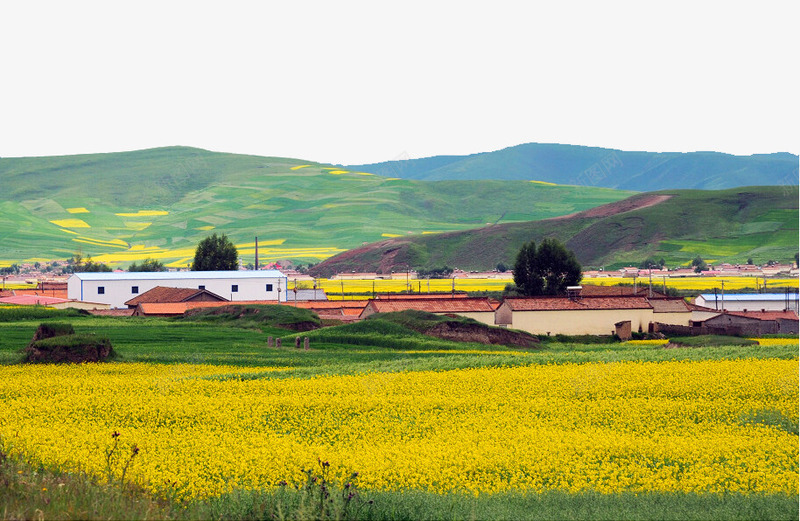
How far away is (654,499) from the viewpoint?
1447 cm

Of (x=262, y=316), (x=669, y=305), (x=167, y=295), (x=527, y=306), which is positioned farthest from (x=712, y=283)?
(x=262, y=316)

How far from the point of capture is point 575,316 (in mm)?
63188

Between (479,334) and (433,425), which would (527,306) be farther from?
(433,425)

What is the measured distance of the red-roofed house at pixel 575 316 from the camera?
63.1 meters

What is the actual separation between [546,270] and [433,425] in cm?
6793

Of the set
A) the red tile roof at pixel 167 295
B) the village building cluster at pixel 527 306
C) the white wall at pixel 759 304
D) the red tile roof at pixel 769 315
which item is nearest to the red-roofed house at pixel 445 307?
the village building cluster at pixel 527 306

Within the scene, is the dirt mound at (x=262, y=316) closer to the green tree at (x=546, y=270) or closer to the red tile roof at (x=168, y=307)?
the red tile roof at (x=168, y=307)

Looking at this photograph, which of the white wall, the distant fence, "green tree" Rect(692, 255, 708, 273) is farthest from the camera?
"green tree" Rect(692, 255, 708, 273)

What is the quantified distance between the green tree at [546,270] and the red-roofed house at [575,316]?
23.4m

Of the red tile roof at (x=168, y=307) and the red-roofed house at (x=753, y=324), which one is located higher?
the red tile roof at (x=168, y=307)

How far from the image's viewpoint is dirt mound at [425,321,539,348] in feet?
173

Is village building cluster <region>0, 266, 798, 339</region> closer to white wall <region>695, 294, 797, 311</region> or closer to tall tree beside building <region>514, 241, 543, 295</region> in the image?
white wall <region>695, 294, 797, 311</region>

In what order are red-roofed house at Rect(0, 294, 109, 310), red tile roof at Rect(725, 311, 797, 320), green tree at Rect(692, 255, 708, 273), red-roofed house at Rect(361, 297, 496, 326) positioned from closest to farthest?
red-roofed house at Rect(361, 297, 496, 326) → red tile roof at Rect(725, 311, 797, 320) → red-roofed house at Rect(0, 294, 109, 310) → green tree at Rect(692, 255, 708, 273)

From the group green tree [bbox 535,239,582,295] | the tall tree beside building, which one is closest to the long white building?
the tall tree beside building
